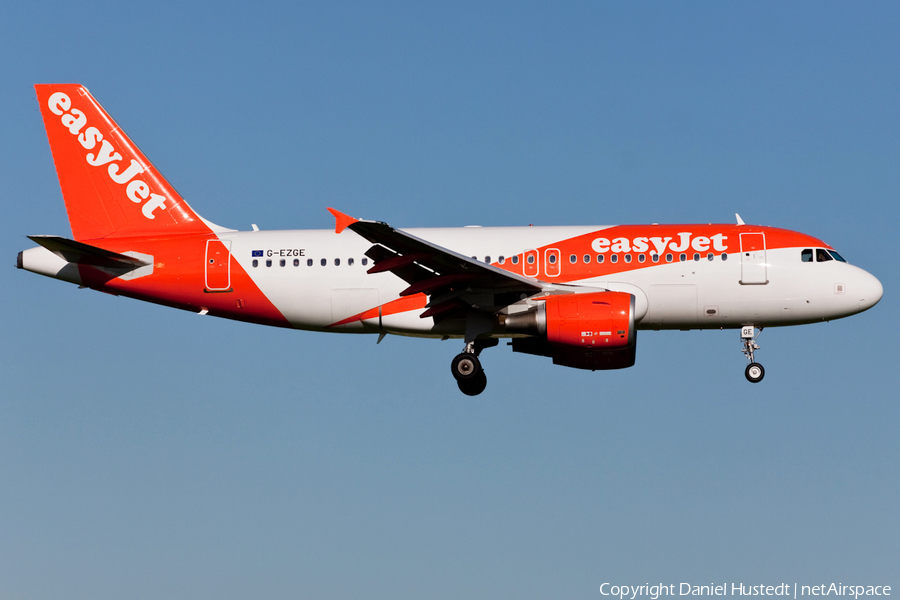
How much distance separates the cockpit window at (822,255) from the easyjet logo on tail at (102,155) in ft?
62.3

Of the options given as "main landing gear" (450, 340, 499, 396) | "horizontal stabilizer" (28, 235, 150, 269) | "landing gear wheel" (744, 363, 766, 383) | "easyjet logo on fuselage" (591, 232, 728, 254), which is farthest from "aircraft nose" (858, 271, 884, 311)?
"horizontal stabilizer" (28, 235, 150, 269)

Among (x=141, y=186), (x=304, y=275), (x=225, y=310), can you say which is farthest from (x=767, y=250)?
(x=141, y=186)

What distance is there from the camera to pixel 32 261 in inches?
1198

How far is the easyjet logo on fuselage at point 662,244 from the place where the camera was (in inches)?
1134

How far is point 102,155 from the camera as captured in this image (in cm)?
3244

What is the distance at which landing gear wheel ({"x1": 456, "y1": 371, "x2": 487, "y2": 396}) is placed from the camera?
29.9 m

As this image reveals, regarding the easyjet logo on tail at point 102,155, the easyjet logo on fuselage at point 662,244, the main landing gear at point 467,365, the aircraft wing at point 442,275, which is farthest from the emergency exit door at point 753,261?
the easyjet logo on tail at point 102,155

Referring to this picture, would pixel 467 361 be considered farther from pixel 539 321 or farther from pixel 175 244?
pixel 175 244

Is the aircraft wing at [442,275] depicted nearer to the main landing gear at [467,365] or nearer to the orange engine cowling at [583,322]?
the orange engine cowling at [583,322]

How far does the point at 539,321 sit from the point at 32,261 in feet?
48.2

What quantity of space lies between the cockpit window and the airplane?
0.09 feet

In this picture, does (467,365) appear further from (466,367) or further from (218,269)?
(218,269)

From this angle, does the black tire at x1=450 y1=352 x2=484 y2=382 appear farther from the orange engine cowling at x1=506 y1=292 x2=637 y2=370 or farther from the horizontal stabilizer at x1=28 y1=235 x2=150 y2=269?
the horizontal stabilizer at x1=28 y1=235 x2=150 y2=269

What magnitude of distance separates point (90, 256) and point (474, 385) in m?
11.4
